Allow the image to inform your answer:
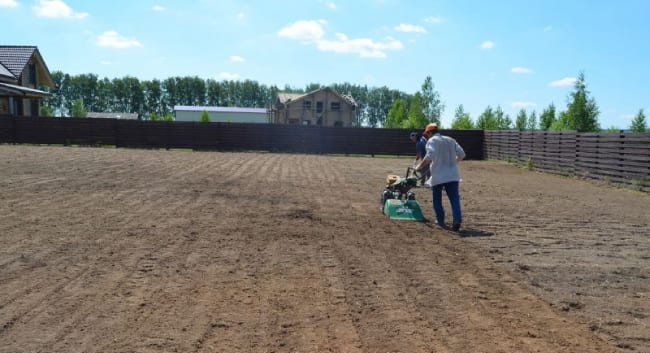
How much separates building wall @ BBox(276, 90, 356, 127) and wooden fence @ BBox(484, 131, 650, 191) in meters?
38.4

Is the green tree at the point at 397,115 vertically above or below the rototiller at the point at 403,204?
above

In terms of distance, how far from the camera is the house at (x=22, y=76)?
33156mm

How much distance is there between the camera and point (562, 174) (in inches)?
773

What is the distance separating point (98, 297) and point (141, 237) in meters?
2.28

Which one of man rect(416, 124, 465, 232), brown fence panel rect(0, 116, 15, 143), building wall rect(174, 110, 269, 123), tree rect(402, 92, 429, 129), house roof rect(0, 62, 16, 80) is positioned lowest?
man rect(416, 124, 465, 232)

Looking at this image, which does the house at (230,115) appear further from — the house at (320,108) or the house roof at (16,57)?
the house roof at (16,57)

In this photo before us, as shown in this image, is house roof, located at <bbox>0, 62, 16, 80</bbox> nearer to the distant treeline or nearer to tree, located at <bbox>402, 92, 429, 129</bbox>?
tree, located at <bbox>402, 92, 429, 129</bbox>

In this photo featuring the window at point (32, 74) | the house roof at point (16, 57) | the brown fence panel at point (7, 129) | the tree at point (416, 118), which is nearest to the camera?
the brown fence panel at point (7, 129)

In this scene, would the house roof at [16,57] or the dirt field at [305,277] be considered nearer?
the dirt field at [305,277]

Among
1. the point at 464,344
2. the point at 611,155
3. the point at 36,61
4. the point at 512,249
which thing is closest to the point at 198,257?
the point at 464,344

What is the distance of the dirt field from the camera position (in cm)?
372

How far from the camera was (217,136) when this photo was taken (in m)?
30.7

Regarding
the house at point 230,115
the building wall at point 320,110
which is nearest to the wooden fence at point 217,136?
the building wall at point 320,110

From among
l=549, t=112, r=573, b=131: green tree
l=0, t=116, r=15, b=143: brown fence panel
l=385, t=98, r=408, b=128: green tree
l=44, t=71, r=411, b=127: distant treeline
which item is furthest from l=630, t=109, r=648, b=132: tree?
l=44, t=71, r=411, b=127: distant treeline
